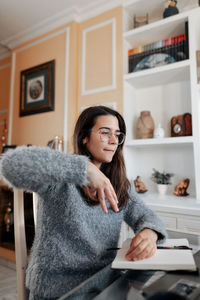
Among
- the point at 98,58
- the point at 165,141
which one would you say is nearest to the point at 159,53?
the point at 98,58

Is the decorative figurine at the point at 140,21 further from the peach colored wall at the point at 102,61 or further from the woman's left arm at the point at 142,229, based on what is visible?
the woman's left arm at the point at 142,229

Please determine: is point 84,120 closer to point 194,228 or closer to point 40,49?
point 194,228

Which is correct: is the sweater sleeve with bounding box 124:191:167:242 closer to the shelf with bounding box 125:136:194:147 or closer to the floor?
the shelf with bounding box 125:136:194:147

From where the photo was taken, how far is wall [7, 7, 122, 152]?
2.29 m

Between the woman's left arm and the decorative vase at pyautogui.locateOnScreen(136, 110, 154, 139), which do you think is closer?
the woman's left arm

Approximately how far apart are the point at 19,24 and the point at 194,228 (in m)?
3.03

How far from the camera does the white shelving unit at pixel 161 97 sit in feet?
6.22

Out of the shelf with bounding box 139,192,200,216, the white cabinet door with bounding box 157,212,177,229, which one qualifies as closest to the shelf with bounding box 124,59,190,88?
the shelf with bounding box 139,192,200,216

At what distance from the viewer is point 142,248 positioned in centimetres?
71

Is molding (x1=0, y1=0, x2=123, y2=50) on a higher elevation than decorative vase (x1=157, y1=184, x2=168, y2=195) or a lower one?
higher

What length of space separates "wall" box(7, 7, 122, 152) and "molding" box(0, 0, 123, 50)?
0.18 feet

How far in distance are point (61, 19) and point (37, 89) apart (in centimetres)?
88

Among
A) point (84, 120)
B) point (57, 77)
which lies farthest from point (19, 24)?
point (84, 120)

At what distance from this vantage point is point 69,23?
2588 mm
